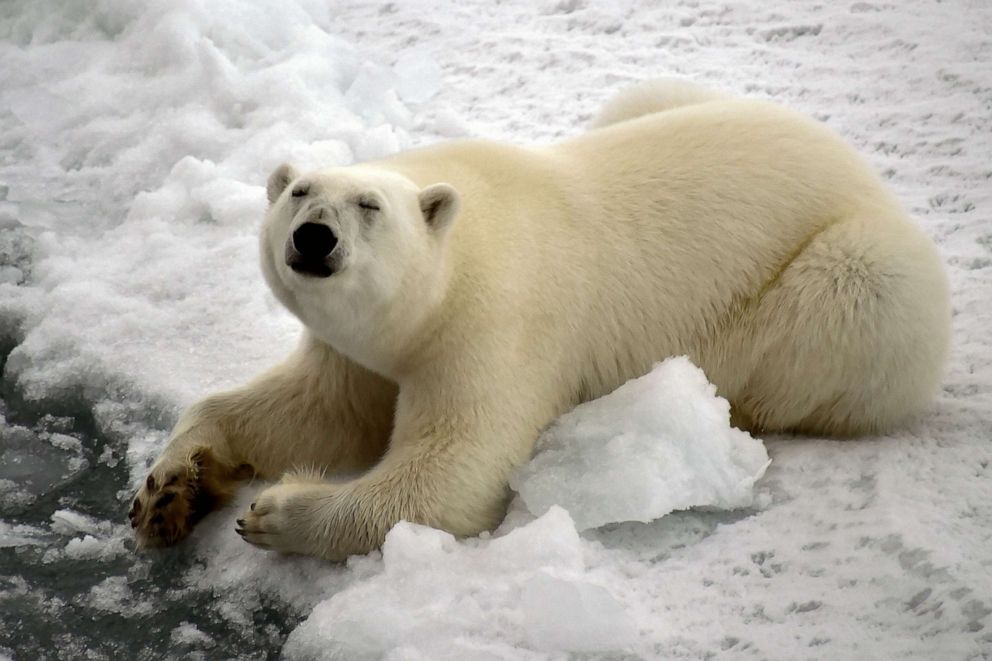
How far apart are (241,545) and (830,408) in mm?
2093

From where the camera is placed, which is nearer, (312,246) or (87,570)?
(312,246)

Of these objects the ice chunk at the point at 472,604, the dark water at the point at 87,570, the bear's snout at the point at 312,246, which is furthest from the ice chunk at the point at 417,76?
the ice chunk at the point at 472,604

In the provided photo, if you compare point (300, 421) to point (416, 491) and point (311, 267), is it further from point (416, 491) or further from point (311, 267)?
point (311, 267)

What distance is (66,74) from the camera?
23.1 ft

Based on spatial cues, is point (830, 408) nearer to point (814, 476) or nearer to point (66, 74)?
point (814, 476)

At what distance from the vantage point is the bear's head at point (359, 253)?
3.16m

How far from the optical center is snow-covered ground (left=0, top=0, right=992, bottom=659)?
2881 millimetres

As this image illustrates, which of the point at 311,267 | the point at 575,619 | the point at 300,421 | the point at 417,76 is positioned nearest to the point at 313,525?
the point at 300,421

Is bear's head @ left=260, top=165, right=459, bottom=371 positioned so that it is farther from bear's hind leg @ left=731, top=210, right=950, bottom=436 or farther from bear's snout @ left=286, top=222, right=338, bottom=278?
bear's hind leg @ left=731, top=210, right=950, bottom=436

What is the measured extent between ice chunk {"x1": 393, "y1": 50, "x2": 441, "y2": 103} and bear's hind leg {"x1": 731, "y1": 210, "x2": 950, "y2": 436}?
12.1 feet

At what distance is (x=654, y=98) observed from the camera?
497 cm

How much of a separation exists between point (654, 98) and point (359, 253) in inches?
89.3

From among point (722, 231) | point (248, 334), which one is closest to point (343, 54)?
point (248, 334)

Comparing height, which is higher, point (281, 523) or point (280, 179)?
point (280, 179)
